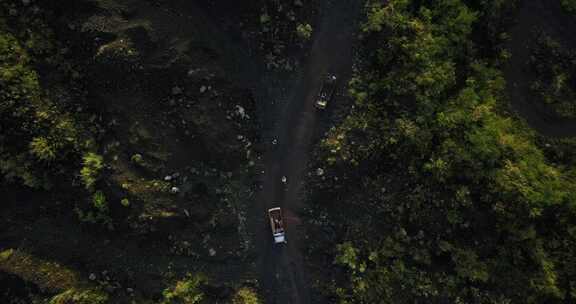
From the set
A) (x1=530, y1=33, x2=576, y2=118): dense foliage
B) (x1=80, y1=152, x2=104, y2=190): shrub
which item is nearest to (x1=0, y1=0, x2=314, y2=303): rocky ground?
(x1=80, y1=152, x2=104, y2=190): shrub

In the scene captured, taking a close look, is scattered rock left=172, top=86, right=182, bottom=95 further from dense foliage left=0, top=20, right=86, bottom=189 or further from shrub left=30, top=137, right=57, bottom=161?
shrub left=30, top=137, right=57, bottom=161

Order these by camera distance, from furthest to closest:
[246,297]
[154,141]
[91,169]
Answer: [246,297] < [154,141] < [91,169]

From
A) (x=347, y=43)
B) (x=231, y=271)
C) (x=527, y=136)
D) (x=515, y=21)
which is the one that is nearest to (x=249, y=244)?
(x=231, y=271)

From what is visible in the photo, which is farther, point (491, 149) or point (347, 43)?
point (347, 43)

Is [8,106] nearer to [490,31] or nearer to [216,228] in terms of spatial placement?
[216,228]

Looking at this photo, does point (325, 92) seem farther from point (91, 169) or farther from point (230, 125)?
point (91, 169)

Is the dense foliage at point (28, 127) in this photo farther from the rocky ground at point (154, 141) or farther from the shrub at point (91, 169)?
the shrub at point (91, 169)

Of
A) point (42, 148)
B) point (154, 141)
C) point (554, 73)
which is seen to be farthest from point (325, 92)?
point (42, 148)

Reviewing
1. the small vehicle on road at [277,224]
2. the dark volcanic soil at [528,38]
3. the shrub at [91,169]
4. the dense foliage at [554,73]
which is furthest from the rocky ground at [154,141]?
the dense foliage at [554,73]
